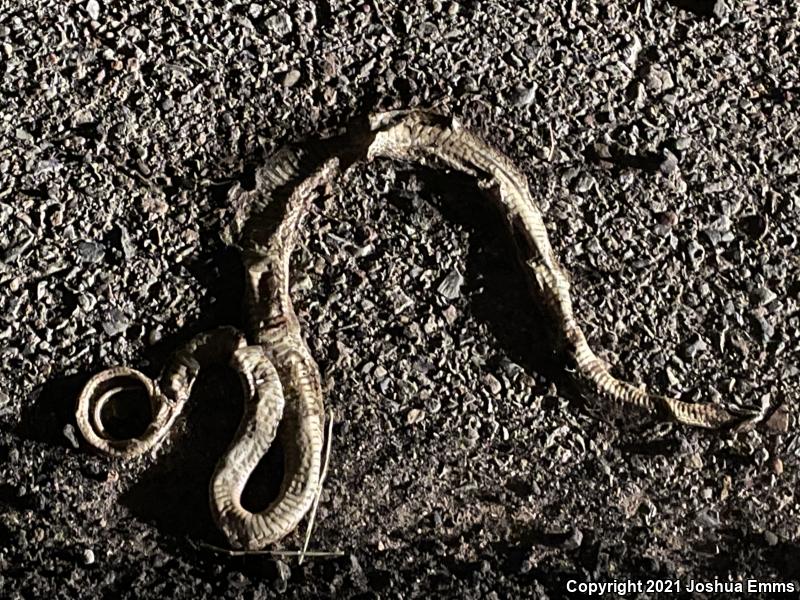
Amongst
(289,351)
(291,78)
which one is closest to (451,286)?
(289,351)

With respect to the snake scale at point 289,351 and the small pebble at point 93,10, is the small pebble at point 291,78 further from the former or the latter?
the small pebble at point 93,10

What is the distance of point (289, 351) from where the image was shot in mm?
1373

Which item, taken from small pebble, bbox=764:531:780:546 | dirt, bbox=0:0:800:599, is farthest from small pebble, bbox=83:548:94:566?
small pebble, bbox=764:531:780:546

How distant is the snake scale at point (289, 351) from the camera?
1329 millimetres

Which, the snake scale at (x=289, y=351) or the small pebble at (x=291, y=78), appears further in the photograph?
the small pebble at (x=291, y=78)

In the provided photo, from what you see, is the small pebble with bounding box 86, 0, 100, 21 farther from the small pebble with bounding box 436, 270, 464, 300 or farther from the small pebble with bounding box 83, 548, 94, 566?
the small pebble with bounding box 83, 548, 94, 566

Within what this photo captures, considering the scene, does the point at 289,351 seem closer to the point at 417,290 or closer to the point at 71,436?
the point at 417,290

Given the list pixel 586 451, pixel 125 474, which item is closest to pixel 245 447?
pixel 125 474

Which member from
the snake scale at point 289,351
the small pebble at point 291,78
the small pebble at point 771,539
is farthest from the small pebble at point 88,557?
the small pebble at point 771,539

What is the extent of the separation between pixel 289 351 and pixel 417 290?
0.69ft

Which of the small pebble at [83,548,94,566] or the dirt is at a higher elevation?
the dirt

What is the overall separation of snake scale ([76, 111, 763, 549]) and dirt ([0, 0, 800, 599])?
0.03 meters

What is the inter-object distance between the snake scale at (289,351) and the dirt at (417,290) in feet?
0.09

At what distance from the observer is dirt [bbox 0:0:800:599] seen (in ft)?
Result: 4.42
